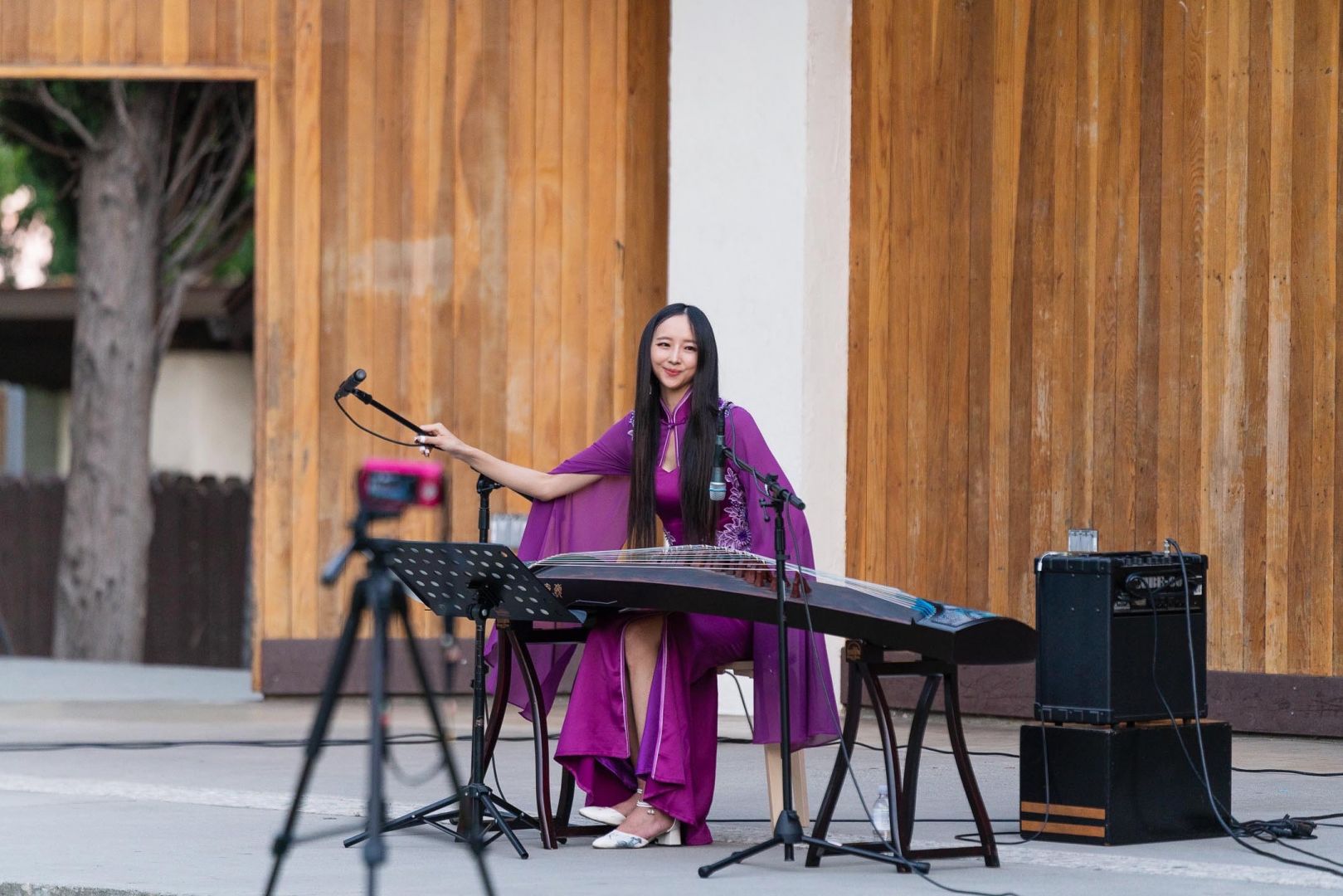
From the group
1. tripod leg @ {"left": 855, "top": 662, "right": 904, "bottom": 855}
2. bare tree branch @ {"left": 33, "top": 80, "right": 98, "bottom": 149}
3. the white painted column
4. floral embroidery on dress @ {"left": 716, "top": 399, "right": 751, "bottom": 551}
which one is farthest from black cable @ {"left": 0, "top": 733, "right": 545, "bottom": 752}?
bare tree branch @ {"left": 33, "top": 80, "right": 98, "bottom": 149}

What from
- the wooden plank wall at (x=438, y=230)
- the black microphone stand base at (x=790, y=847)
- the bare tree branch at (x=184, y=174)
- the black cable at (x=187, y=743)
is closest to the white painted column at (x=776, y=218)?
the wooden plank wall at (x=438, y=230)

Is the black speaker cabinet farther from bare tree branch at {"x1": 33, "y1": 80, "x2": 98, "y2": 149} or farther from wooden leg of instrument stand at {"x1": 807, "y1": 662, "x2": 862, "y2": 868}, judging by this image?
bare tree branch at {"x1": 33, "y1": 80, "x2": 98, "y2": 149}

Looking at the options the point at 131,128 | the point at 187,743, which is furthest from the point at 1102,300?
the point at 131,128

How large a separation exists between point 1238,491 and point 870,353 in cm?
172

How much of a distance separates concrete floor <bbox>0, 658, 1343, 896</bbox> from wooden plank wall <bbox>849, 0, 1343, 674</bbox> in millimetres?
784

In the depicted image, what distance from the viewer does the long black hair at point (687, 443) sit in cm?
535

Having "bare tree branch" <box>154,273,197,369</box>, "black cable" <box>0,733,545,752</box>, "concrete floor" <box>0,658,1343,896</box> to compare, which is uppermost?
"bare tree branch" <box>154,273,197,369</box>

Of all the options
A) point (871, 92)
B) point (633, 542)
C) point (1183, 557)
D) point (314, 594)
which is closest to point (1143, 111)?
point (871, 92)

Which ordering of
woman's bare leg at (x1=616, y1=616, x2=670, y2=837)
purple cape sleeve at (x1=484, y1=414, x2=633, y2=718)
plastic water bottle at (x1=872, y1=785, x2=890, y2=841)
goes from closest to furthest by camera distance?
plastic water bottle at (x1=872, y1=785, x2=890, y2=841) < woman's bare leg at (x1=616, y1=616, x2=670, y2=837) < purple cape sleeve at (x1=484, y1=414, x2=633, y2=718)

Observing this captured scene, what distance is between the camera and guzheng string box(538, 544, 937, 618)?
4.82 m

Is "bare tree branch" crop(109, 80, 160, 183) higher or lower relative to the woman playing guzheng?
higher

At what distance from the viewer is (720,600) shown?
4.81m

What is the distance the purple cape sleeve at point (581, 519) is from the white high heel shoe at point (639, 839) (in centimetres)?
51

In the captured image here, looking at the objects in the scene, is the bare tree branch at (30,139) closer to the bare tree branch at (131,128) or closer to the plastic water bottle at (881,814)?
the bare tree branch at (131,128)
